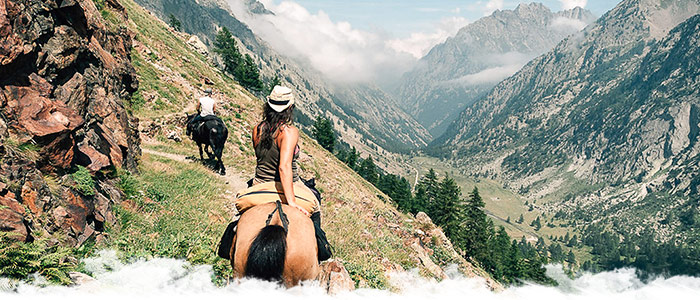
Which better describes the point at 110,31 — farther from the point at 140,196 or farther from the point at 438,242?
the point at 438,242

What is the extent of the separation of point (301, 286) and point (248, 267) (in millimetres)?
769

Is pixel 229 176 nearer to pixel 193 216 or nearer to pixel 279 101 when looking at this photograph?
pixel 193 216

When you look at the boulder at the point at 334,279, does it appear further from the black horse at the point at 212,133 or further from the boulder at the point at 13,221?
the black horse at the point at 212,133

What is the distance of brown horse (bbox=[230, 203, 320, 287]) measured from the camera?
4398 mm

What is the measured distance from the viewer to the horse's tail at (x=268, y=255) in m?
4.37

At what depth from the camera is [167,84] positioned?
3066 cm

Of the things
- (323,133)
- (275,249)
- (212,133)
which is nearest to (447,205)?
(323,133)

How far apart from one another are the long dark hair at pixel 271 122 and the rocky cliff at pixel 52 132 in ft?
12.3

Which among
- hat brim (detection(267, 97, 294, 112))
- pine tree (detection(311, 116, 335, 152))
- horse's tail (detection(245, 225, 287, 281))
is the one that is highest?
pine tree (detection(311, 116, 335, 152))

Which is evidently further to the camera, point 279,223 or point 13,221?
point 13,221

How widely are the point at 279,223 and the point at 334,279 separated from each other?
226cm

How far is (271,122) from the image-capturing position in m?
5.57

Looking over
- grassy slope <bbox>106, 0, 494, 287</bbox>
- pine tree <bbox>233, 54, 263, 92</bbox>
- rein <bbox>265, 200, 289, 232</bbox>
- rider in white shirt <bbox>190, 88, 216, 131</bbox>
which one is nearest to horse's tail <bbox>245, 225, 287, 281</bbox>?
rein <bbox>265, 200, 289, 232</bbox>

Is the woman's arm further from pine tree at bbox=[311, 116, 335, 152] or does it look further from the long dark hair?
pine tree at bbox=[311, 116, 335, 152]
